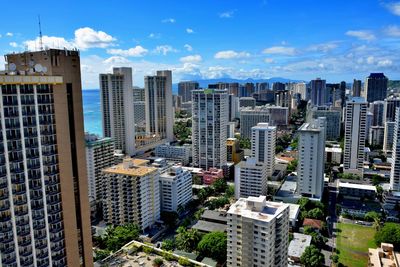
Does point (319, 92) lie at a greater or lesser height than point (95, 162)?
greater

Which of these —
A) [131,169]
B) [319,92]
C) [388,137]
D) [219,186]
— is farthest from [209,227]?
[319,92]

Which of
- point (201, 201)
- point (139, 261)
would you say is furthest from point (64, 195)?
point (201, 201)

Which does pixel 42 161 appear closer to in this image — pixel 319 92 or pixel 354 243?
pixel 354 243

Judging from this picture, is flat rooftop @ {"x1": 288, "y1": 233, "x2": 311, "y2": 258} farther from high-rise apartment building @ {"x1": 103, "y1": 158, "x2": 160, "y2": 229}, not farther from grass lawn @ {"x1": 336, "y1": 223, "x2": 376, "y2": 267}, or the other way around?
high-rise apartment building @ {"x1": 103, "y1": 158, "x2": 160, "y2": 229}

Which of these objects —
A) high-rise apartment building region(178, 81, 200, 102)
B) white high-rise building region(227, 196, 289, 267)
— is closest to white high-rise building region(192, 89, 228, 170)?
white high-rise building region(227, 196, 289, 267)

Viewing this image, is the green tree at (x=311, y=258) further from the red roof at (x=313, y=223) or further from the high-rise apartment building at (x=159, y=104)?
the high-rise apartment building at (x=159, y=104)

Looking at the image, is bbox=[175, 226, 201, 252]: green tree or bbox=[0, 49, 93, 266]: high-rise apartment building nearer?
bbox=[0, 49, 93, 266]: high-rise apartment building

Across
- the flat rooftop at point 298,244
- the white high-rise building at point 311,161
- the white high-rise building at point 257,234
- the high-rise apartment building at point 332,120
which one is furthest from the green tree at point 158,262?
the high-rise apartment building at point 332,120
